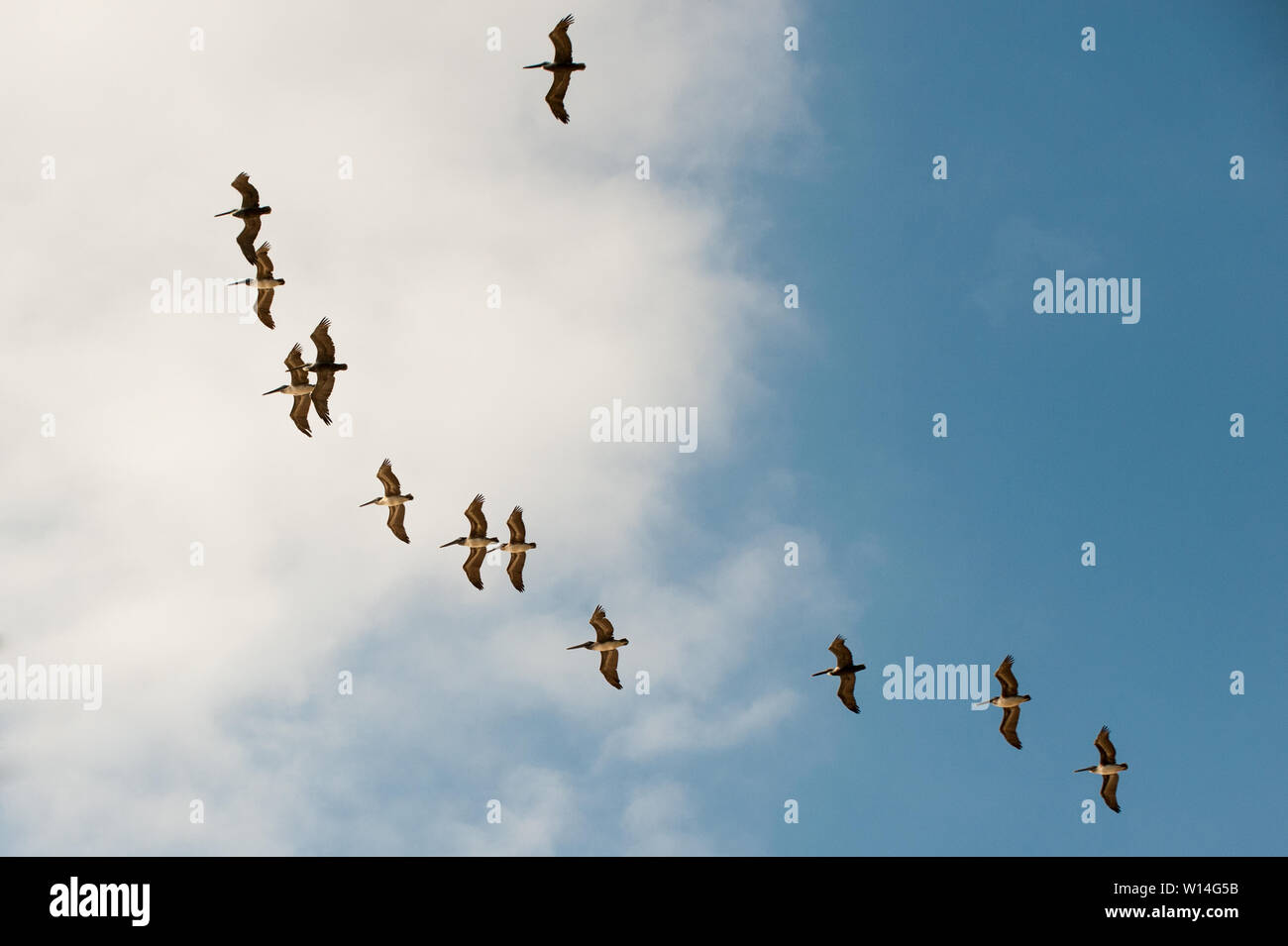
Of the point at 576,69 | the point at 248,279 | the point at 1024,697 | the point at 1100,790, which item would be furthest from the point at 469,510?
the point at 1100,790

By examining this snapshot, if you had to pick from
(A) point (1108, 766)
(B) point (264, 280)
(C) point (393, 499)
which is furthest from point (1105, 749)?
(B) point (264, 280)

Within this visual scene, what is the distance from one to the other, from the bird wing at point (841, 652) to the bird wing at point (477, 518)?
499 inches

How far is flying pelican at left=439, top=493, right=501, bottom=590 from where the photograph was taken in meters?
55.2

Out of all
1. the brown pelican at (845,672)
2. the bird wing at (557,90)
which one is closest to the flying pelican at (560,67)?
the bird wing at (557,90)

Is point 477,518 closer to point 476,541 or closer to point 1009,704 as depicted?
point 476,541

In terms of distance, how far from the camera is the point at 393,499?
55.9m

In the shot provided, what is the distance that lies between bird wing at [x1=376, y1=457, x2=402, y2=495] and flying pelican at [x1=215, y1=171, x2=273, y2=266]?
8242 millimetres

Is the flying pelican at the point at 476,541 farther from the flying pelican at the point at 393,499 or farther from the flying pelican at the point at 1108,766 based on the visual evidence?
the flying pelican at the point at 1108,766

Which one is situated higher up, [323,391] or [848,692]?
[323,391]

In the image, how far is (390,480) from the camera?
56000 millimetres

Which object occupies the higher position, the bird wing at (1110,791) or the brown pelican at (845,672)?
the brown pelican at (845,672)

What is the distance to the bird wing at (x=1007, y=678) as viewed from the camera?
54.7 m

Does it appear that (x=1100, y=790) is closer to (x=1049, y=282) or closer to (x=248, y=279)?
(x=1049, y=282)

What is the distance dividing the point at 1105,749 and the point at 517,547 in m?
21.9
